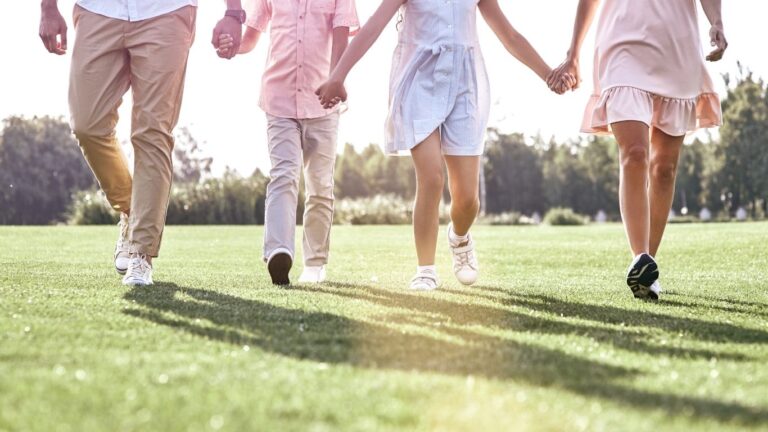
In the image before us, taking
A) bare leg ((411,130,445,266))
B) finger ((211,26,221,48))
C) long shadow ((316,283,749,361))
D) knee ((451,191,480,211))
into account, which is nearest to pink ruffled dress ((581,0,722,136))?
knee ((451,191,480,211))

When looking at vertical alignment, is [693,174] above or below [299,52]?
above

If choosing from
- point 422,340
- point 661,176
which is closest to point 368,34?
point 661,176

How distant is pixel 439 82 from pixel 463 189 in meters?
0.63

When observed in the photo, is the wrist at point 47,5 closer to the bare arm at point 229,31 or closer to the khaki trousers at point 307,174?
the bare arm at point 229,31

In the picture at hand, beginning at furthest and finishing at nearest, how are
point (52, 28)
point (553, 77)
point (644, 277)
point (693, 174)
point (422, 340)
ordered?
1. point (693, 174)
2. point (553, 77)
3. point (52, 28)
4. point (644, 277)
5. point (422, 340)

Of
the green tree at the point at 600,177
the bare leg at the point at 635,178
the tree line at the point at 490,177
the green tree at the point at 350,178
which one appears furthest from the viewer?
the green tree at the point at 350,178

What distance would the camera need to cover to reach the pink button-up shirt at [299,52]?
5.92 meters

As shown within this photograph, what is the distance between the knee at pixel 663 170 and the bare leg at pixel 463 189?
39.9 inches

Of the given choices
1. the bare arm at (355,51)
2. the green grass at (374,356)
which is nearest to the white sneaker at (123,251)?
the green grass at (374,356)

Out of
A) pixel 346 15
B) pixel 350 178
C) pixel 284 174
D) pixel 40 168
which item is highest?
pixel 350 178

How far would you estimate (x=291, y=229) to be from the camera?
18.4 ft

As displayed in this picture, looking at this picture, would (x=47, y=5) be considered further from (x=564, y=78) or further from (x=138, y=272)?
(x=564, y=78)

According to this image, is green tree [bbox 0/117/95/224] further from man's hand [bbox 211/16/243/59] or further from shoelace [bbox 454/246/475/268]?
shoelace [bbox 454/246/475/268]

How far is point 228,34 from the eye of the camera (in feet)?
17.4
